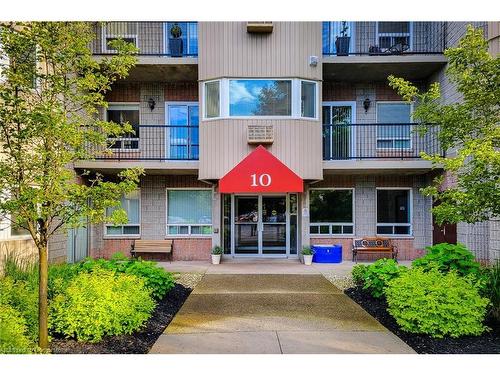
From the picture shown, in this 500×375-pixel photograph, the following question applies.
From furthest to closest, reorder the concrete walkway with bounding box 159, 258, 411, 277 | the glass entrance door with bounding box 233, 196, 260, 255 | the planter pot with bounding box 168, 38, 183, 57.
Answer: the glass entrance door with bounding box 233, 196, 260, 255 → the planter pot with bounding box 168, 38, 183, 57 → the concrete walkway with bounding box 159, 258, 411, 277

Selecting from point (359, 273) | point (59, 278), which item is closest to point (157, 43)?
point (59, 278)

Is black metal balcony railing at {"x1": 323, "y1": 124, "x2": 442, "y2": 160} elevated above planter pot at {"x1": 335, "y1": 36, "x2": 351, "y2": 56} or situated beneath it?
situated beneath

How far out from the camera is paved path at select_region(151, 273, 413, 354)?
5.79m

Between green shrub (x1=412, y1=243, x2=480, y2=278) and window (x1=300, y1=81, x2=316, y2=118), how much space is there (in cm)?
670

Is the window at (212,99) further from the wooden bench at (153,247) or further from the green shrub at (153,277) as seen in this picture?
the green shrub at (153,277)

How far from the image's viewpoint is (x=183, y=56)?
14812mm

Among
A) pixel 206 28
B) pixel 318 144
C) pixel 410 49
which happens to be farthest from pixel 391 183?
pixel 206 28

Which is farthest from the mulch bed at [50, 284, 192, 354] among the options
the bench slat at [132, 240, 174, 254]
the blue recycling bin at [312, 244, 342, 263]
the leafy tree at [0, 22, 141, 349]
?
the blue recycling bin at [312, 244, 342, 263]

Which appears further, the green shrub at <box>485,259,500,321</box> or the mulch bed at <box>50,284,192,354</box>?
the green shrub at <box>485,259,500,321</box>

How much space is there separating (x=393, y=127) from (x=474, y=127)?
917cm

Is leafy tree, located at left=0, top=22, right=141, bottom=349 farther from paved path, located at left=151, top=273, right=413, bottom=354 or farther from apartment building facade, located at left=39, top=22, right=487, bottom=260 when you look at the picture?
apartment building facade, located at left=39, top=22, right=487, bottom=260

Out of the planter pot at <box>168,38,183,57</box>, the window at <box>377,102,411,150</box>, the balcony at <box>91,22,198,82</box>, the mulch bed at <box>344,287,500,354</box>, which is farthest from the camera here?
the window at <box>377,102,411,150</box>

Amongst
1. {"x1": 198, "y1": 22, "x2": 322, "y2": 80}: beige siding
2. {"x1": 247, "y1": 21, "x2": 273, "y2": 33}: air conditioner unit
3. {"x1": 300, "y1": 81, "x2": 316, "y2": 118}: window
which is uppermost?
{"x1": 247, "y1": 21, "x2": 273, "y2": 33}: air conditioner unit

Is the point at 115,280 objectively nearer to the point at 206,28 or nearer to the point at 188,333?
the point at 188,333
